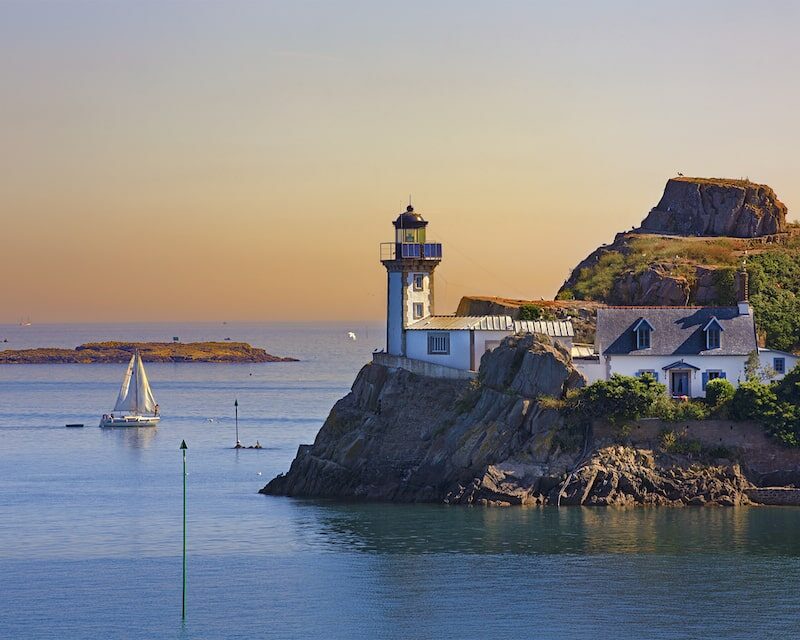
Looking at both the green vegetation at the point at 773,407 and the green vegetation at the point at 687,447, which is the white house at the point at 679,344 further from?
the green vegetation at the point at 687,447

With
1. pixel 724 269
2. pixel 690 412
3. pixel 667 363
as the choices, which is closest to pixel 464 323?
pixel 667 363

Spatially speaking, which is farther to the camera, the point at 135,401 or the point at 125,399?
the point at 125,399

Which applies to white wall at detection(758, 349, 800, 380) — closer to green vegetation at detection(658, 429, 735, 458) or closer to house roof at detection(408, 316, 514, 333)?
green vegetation at detection(658, 429, 735, 458)

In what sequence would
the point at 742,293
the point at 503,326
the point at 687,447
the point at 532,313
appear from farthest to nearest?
1. the point at 532,313
2. the point at 742,293
3. the point at 503,326
4. the point at 687,447

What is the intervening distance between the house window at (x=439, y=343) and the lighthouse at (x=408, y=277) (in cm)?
233

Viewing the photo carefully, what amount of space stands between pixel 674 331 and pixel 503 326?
9.90 meters

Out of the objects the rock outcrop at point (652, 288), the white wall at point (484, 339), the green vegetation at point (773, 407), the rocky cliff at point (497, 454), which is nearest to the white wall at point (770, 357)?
the green vegetation at point (773, 407)

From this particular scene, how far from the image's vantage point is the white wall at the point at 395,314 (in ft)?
331

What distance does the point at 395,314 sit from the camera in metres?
101

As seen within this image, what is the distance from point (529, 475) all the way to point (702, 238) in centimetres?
4324

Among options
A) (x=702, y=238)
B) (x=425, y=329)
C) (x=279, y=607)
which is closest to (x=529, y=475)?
(x=425, y=329)

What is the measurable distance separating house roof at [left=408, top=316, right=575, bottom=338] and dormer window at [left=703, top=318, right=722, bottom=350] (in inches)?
310

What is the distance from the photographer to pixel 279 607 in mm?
67625

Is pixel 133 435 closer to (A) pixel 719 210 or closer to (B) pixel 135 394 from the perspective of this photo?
(B) pixel 135 394
